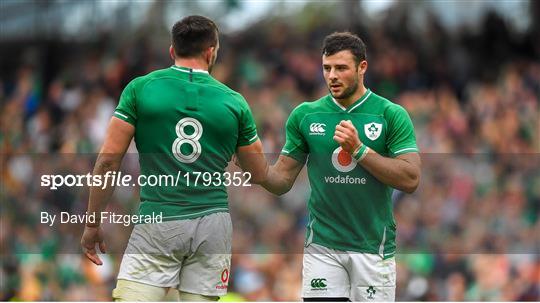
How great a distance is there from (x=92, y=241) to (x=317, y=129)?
1.37 m

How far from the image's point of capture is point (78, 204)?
34.1 feet

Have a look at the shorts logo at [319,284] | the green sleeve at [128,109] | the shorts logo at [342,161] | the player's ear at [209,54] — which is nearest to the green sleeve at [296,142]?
the shorts logo at [342,161]

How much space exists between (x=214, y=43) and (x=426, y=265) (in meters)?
6.19

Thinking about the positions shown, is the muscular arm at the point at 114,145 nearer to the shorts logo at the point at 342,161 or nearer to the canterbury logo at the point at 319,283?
the shorts logo at the point at 342,161

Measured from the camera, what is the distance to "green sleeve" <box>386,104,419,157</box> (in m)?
5.77

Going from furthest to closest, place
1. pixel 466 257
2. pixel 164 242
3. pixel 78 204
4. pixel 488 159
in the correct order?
1. pixel 488 159
2. pixel 466 257
3. pixel 78 204
4. pixel 164 242

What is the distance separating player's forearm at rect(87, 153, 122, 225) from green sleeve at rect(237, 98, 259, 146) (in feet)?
2.02

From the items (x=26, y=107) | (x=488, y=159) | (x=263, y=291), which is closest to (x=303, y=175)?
(x=263, y=291)

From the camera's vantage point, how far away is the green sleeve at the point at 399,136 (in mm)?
5773

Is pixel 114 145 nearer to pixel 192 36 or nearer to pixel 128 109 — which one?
pixel 128 109

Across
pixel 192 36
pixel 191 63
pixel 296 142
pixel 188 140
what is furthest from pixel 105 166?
pixel 296 142

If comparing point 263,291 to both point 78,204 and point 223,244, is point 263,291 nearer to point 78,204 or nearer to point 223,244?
point 78,204

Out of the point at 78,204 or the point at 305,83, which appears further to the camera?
the point at 305,83

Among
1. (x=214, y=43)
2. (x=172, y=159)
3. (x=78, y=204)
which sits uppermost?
(x=214, y=43)
